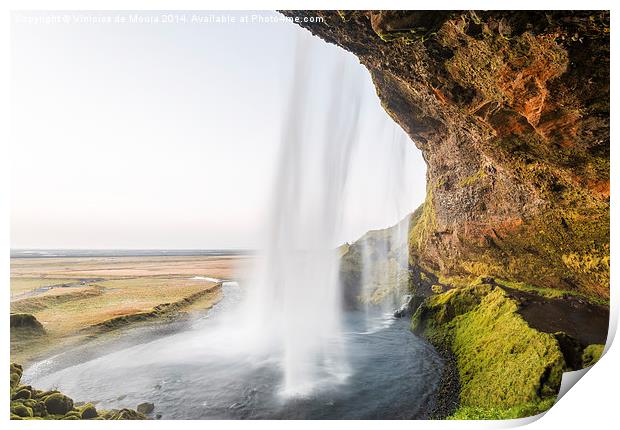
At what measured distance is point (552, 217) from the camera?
9.09 metres

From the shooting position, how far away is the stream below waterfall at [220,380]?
22.7 ft

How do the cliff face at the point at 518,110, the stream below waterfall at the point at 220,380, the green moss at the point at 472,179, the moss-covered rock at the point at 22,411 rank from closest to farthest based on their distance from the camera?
the cliff face at the point at 518,110, the moss-covered rock at the point at 22,411, the stream below waterfall at the point at 220,380, the green moss at the point at 472,179

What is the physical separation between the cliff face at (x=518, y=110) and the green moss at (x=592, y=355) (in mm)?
2228

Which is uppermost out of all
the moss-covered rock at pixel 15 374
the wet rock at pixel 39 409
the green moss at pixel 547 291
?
the green moss at pixel 547 291

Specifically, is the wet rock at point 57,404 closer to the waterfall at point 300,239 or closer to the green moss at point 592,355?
the waterfall at point 300,239

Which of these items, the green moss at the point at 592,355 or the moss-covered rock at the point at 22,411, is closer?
the moss-covered rock at the point at 22,411

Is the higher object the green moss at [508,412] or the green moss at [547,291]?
the green moss at [547,291]

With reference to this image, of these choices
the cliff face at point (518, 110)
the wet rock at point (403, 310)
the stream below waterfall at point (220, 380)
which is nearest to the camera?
the cliff face at point (518, 110)

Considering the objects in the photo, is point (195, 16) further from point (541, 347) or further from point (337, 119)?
point (541, 347)

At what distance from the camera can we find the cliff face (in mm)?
5367

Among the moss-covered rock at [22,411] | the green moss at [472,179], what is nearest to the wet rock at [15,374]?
the moss-covered rock at [22,411]

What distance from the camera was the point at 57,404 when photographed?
6.57 metres

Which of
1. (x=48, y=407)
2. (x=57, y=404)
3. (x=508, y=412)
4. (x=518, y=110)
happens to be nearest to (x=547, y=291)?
(x=508, y=412)
